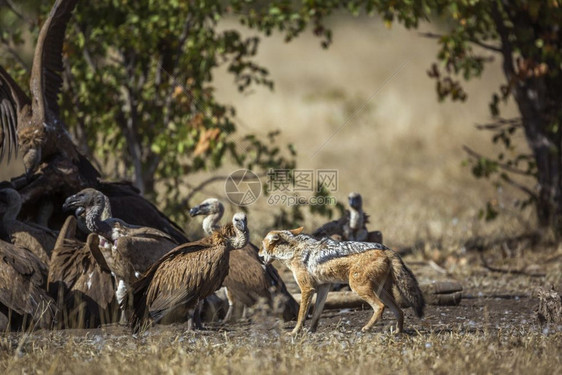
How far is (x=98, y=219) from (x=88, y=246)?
0.30m

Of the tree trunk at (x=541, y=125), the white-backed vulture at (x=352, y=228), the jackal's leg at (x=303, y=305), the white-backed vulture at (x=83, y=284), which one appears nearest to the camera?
the jackal's leg at (x=303, y=305)

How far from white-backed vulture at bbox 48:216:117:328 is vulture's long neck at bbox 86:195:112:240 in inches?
6.0

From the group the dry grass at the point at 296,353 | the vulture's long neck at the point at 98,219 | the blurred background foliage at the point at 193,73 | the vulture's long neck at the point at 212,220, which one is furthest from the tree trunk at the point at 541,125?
the vulture's long neck at the point at 98,219

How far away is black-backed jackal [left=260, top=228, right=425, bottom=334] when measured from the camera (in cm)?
626

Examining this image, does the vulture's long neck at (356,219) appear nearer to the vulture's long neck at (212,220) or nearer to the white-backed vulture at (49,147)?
the vulture's long neck at (212,220)

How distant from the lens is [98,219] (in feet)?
23.9

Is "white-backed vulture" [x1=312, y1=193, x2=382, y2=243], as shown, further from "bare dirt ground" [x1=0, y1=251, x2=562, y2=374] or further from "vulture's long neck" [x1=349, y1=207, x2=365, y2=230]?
"bare dirt ground" [x1=0, y1=251, x2=562, y2=374]

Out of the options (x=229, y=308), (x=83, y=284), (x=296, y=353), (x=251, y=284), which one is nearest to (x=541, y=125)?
(x=251, y=284)

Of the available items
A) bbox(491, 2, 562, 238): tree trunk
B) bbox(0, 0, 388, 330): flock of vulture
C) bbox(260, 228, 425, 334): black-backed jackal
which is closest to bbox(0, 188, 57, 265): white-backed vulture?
bbox(0, 0, 388, 330): flock of vulture

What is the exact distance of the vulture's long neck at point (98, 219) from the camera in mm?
7219

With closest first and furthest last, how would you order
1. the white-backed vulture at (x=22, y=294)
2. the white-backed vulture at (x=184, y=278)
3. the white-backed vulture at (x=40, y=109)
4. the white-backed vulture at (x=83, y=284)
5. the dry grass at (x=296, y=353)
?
the dry grass at (x=296, y=353) < the white-backed vulture at (x=184, y=278) < the white-backed vulture at (x=22, y=294) < the white-backed vulture at (x=83, y=284) < the white-backed vulture at (x=40, y=109)

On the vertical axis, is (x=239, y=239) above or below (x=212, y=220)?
below

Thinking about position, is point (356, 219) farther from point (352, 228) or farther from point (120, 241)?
point (120, 241)

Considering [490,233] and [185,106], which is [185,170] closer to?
[185,106]
